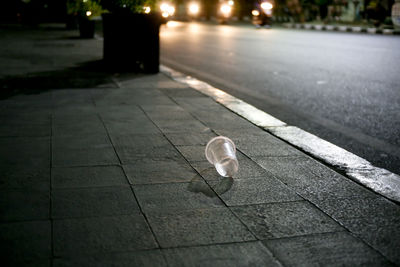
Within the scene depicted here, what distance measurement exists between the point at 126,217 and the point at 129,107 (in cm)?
347

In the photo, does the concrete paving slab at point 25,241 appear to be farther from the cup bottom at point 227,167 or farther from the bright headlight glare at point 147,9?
the bright headlight glare at point 147,9

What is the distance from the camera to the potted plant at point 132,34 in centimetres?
960

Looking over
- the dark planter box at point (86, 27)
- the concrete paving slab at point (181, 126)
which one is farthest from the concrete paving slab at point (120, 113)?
the dark planter box at point (86, 27)

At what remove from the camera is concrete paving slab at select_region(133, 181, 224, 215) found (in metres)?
3.18

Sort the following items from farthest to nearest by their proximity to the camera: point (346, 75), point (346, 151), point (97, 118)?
1. point (346, 75)
2. point (97, 118)
3. point (346, 151)

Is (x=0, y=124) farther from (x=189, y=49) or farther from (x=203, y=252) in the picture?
(x=189, y=49)

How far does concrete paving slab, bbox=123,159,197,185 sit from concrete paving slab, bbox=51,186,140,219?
25cm

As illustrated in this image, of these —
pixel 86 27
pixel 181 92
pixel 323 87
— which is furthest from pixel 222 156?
pixel 86 27

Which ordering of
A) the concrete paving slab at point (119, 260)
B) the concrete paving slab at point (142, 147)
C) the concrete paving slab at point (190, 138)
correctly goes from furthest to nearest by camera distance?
the concrete paving slab at point (190, 138), the concrete paving slab at point (142, 147), the concrete paving slab at point (119, 260)

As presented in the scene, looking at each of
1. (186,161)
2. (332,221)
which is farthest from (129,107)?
(332,221)

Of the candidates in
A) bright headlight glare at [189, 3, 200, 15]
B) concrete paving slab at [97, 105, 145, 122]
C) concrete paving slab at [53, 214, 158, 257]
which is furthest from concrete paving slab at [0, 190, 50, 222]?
bright headlight glare at [189, 3, 200, 15]

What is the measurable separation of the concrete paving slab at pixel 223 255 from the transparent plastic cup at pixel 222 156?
1.20 metres

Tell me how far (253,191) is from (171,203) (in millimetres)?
668

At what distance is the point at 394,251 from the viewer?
269 centimetres
